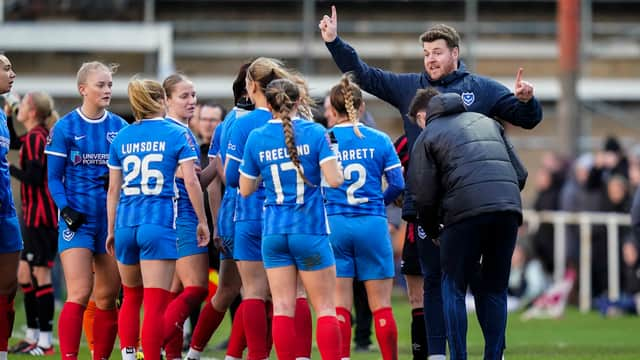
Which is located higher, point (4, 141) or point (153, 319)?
point (4, 141)

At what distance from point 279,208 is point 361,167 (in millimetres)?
1345

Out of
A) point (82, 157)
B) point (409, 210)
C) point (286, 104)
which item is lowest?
point (409, 210)

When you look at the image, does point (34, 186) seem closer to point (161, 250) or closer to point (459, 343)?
point (161, 250)

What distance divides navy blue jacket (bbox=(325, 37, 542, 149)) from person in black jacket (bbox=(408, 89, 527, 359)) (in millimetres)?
625

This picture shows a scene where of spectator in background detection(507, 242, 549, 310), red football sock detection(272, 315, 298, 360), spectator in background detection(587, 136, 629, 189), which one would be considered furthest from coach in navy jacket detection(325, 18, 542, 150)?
spectator in background detection(507, 242, 549, 310)

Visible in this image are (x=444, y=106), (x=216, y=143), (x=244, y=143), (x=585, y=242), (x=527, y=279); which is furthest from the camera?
(x=527, y=279)

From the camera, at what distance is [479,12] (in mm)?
27969

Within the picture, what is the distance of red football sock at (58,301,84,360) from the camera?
977cm

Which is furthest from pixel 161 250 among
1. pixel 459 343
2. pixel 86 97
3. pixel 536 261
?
pixel 536 261

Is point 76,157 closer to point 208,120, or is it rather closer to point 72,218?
point 72,218

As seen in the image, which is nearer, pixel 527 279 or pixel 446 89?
pixel 446 89

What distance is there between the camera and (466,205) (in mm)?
9148

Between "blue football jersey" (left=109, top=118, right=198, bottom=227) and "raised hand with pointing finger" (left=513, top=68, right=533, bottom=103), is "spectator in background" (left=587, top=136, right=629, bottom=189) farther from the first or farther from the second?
"blue football jersey" (left=109, top=118, right=198, bottom=227)

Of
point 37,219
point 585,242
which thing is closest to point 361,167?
point 37,219
